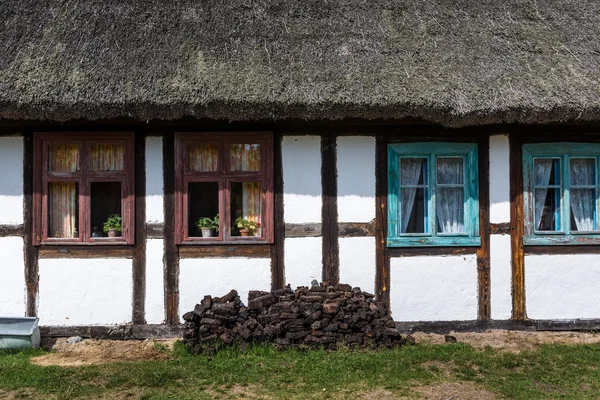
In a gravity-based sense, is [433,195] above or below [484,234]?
above

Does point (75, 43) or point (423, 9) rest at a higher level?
point (423, 9)

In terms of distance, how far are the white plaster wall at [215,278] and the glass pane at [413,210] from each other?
5.90 ft

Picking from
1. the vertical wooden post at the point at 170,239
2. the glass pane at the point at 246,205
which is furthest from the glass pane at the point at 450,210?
the vertical wooden post at the point at 170,239

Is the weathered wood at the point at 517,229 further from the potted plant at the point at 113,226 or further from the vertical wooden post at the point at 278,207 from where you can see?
the potted plant at the point at 113,226

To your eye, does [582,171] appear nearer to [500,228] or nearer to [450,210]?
[500,228]

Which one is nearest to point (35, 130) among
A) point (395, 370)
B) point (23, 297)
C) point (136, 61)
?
point (136, 61)

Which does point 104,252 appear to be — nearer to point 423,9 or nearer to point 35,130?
point 35,130

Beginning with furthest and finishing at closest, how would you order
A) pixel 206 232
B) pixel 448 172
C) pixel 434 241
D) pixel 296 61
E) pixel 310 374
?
pixel 448 172 → pixel 434 241 → pixel 206 232 → pixel 296 61 → pixel 310 374

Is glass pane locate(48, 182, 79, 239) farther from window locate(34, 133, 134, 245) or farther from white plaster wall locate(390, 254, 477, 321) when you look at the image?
white plaster wall locate(390, 254, 477, 321)

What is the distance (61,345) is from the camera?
592 centimetres

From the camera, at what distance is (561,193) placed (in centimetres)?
641

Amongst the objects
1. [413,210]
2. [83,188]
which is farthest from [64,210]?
[413,210]

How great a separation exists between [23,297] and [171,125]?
2.56 metres

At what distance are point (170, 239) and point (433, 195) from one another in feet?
10.1
